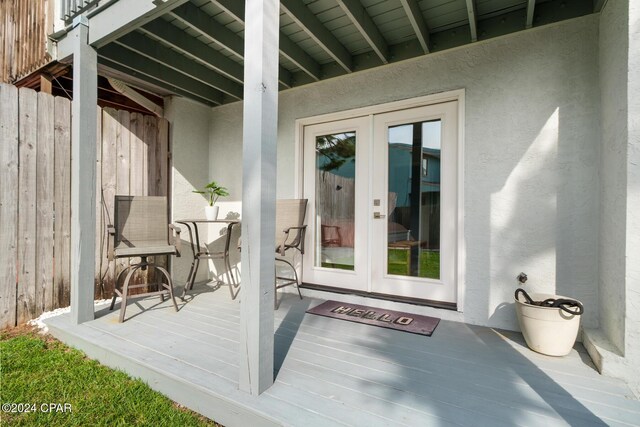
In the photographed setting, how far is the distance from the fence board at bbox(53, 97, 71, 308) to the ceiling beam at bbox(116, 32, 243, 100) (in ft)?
3.08

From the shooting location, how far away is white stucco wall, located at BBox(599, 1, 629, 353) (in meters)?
1.81

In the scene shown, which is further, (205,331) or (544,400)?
(205,331)

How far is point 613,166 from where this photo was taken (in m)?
1.98

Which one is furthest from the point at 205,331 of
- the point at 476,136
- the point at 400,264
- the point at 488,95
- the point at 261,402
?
the point at 488,95

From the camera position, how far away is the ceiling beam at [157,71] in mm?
3078

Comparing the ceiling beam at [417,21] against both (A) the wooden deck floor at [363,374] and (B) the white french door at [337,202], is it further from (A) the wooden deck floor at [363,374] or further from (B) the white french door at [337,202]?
(A) the wooden deck floor at [363,374]

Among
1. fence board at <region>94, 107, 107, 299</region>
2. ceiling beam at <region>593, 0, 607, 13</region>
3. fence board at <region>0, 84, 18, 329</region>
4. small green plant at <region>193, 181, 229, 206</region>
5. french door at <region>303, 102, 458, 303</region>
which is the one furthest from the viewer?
small green plant at <region>193, 181, 229, 206</region>

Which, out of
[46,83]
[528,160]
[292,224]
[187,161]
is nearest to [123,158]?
[187,161]

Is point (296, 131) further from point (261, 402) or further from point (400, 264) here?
point (261, 402)

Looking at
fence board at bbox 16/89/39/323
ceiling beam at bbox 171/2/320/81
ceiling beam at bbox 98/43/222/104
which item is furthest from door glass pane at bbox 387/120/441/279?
fence board at bbox 16/89/39/323

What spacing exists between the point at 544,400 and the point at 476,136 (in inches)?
80.3

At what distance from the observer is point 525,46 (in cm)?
259

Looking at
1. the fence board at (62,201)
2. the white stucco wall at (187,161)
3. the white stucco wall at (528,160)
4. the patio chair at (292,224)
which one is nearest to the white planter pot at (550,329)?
the white stucco wall at (528,160)

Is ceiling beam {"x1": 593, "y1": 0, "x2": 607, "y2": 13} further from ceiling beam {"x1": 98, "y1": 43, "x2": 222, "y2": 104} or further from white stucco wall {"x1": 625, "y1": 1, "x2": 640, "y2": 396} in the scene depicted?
ceiling beam {"x1": 98, "y1": 43, "x2": 222, "y2": 104}
